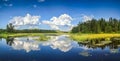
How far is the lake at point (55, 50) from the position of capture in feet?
19.4

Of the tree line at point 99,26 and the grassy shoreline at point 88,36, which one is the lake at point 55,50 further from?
the tree line at point 99,26

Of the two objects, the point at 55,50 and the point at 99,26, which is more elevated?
the point at 99,26

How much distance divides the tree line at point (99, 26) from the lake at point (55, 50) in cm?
25

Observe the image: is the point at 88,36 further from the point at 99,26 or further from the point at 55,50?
the point at 55,50

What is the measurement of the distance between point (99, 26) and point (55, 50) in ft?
3.23

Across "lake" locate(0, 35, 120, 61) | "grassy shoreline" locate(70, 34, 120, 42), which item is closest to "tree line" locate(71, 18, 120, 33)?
"grassy shoreline" locate(70, 34, 120, 42)

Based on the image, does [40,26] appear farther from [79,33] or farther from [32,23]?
[79,33]

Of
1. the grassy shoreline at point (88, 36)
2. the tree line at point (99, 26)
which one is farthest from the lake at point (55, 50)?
the tree line at point (99, 26)

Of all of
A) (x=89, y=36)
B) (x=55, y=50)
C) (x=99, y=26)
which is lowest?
(x=55, y=50)

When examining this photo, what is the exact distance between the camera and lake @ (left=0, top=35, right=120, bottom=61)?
5926 mm

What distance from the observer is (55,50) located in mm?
5988

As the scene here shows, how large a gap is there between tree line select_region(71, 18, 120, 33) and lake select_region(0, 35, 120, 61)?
0.83 feet

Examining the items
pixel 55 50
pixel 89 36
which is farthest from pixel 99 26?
pixel 55 50

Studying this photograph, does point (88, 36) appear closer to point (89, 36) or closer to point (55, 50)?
point (89, 36)
